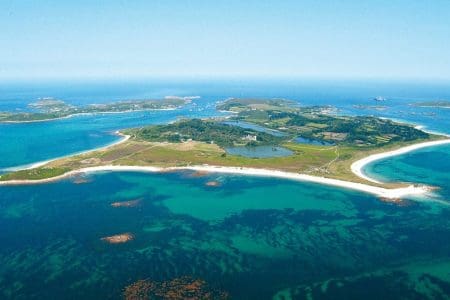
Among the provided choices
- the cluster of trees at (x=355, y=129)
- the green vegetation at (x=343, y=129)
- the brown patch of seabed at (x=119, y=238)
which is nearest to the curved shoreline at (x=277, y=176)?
the brown patch of seabed at (x=119, y=238)

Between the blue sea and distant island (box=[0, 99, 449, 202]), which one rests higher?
distant island (box=[0, 99, 449, 202])

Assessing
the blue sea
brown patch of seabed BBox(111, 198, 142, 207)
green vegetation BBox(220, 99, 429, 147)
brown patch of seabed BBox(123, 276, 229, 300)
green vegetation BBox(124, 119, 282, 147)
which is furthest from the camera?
green vegetation BBox(220, 99, 429, 147)

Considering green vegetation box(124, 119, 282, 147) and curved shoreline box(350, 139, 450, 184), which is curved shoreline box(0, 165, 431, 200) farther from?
green vegetation box(124, 119, 282, 147)

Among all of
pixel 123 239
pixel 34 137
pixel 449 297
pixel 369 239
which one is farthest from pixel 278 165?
pixel 34 137

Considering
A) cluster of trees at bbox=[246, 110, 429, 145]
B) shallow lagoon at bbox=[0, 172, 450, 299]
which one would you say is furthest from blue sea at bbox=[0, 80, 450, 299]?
cluster of trees at bbox=[246, 110, 429, 145]

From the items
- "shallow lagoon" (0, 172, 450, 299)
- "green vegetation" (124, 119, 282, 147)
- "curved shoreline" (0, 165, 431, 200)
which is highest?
"green vegetation" (124, 119, 282, 147)

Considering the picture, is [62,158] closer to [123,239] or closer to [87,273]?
[123,239]

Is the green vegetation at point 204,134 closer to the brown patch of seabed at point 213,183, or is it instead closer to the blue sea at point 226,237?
the blue sea at point 226,237
